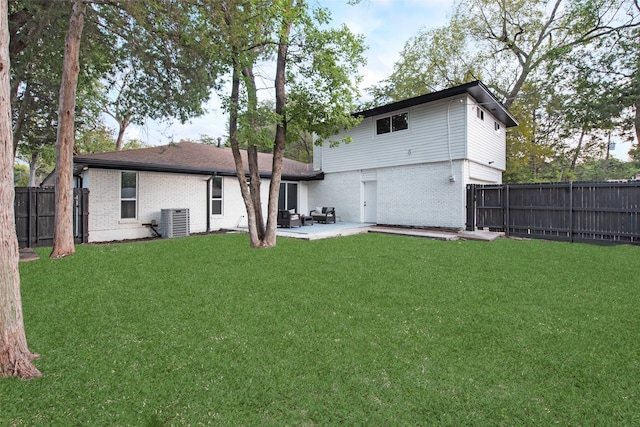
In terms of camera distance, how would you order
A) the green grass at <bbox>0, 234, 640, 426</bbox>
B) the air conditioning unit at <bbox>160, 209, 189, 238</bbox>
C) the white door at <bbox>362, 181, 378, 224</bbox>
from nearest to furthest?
the green grass at <bbox>0, 234, 640, 426</bbox> < the air conditioning unit at <bbox>160, 209, 189, 238</bbox> < the white door at <bbox>362, 181, 378, 224</bbox>

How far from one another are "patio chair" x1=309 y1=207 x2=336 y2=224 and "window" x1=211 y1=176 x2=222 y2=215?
13.1 feet

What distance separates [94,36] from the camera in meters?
8.70

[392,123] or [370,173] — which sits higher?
[392,123]

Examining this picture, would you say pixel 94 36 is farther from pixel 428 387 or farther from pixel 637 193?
pixel 637 193

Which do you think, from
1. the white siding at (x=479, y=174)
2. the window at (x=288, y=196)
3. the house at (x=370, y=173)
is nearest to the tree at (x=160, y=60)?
the house at (x=370, y=173)

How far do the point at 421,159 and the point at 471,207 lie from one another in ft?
8.28

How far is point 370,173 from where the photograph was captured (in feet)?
45.6

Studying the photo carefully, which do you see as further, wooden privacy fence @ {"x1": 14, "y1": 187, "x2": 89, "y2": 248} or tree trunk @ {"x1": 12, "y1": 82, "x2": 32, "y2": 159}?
tree trunk @ {"x1": 12, "y1": 82, "x2": 32, "y2": 159}

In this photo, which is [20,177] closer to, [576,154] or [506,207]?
[506,207]

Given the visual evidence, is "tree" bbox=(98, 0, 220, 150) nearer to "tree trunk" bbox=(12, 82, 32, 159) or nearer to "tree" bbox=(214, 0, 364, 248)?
"tree" bbox=(214, 0, 364, 248)

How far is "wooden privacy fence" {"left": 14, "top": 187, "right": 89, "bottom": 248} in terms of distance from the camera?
8281 millimetres

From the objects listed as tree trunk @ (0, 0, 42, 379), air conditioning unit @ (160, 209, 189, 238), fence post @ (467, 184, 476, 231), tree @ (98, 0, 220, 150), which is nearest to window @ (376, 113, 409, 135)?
fence post @ (467, 184, 476, 231)

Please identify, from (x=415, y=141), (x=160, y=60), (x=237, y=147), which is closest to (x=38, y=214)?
(x=160, y=60)

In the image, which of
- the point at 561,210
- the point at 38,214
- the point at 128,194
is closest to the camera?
the point at 38,214
